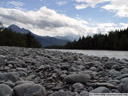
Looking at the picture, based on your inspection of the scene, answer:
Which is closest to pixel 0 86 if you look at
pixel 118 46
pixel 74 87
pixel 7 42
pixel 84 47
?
pixel 74 87

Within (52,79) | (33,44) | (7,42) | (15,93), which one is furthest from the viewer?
(33,44)

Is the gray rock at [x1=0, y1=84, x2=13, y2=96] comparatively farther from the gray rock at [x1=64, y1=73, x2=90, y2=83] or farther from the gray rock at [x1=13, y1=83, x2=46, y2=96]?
the gray rock at [x1=64, y1=73, x2=90, y2=83]

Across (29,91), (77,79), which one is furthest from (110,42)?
(29,91)

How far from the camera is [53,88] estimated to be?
221 centimetres

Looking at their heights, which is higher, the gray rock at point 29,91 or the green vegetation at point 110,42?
the green vegetation at point 110,42

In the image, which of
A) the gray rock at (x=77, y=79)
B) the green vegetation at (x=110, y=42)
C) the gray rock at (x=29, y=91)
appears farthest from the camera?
the green vegetation at (x=110, y=42)

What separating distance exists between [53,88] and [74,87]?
1.12ft

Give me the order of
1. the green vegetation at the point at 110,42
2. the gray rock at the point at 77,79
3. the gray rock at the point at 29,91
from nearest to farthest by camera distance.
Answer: the gray rock at the point at 29,91
the gray rock at the point at 77,79
the green vegetation at the point at 110,42

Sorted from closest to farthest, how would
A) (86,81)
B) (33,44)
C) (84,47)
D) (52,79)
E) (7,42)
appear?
(86,81) → (52,79) → (7,42) → (33,44) → (84,47)

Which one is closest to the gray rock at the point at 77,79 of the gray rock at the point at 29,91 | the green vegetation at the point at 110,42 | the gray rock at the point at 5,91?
the gray rock at the point at 29,91

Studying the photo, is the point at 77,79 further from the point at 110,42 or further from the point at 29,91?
the point at 110,42

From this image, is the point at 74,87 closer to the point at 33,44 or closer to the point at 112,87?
the point at 112,87

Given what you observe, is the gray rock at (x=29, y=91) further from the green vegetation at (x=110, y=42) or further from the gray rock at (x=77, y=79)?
the green vegetation at (x=110, y=42)

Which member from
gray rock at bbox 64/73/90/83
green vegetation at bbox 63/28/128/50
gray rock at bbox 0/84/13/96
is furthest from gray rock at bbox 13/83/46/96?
green vegetation at bbox 63/28/128/50
